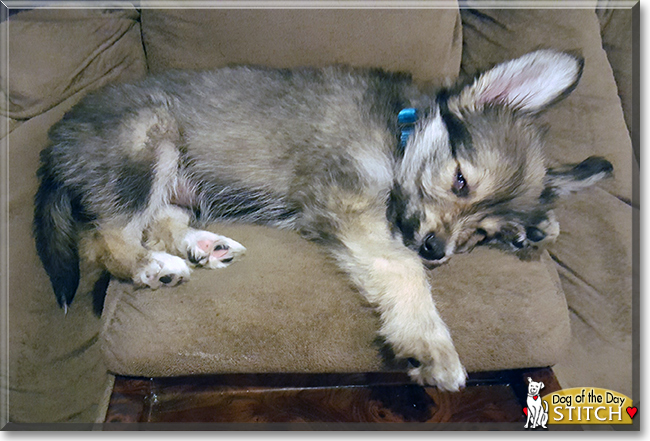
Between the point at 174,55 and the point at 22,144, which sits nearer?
the point at 22,144

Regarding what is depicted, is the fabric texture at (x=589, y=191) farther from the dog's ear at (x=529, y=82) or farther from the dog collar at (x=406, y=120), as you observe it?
the dog collar at (x=406, y=120)

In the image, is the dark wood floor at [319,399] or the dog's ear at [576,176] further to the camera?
the dog's ear at [576,176]

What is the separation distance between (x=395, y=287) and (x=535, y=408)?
79 centimetres

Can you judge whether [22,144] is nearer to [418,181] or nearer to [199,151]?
[199,151]

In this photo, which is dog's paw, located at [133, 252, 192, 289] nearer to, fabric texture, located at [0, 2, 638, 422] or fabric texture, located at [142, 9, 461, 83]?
fabric texture, located at [0, 2, 638, 422]

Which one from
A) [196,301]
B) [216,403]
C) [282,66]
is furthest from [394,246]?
[282,66]

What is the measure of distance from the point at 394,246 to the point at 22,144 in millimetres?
1793

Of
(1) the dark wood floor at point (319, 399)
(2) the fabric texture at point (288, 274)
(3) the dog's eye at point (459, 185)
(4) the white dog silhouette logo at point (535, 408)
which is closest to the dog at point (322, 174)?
(3) the dog's eye at point (459, 185)

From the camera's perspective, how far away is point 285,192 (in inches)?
93.0

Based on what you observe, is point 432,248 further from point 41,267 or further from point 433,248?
point 41,267

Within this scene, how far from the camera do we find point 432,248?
6.62 ft

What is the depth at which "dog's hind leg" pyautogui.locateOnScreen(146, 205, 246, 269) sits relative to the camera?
7.04 feet

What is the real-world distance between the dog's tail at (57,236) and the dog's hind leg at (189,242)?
37 cm

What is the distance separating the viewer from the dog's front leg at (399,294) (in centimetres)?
176
